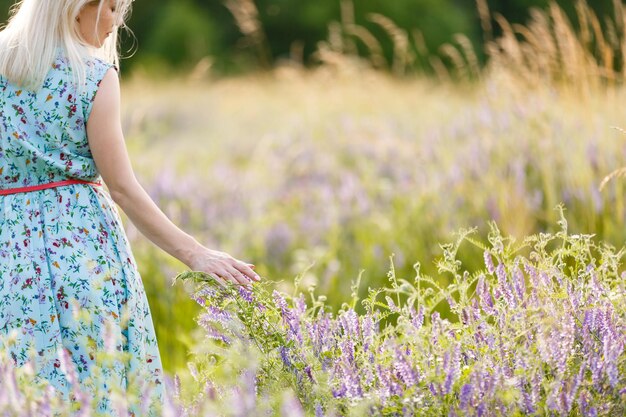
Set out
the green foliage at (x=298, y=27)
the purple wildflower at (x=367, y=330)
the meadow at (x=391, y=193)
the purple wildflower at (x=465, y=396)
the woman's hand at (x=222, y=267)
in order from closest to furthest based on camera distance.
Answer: the purple wildflower at (x=465, y=396) < the purple wildflower at (x=367, y=330) < the woman's hand at (x=222, y=267) < the meadow at (x=391, y=193) < the green foliage at (x=298, y=27)

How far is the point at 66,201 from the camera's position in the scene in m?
2.37

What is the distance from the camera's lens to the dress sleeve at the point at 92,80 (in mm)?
2334

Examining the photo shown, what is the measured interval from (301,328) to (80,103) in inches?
31.4

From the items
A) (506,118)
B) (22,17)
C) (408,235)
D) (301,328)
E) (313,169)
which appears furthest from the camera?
(313,169)

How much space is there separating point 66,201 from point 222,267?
0.45 metres

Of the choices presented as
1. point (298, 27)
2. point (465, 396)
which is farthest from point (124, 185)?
point (298, 27)

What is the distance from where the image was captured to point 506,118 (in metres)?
5.56

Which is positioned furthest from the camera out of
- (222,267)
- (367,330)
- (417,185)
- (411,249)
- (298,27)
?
(298,27)

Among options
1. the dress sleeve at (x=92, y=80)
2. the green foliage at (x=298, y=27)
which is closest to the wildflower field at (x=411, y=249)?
the dress sleeve at (x=92, y=80)

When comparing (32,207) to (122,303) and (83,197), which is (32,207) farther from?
(122,303)

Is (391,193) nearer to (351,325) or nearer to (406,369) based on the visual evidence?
(351,325)

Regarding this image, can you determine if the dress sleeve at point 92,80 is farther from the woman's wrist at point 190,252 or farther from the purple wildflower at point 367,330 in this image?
the purple wildflower at point 367,330

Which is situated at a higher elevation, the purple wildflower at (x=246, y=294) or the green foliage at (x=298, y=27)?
the green foliage at (x=298, y=27)

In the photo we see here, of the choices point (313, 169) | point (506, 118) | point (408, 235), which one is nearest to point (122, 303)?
point (408, 235)
